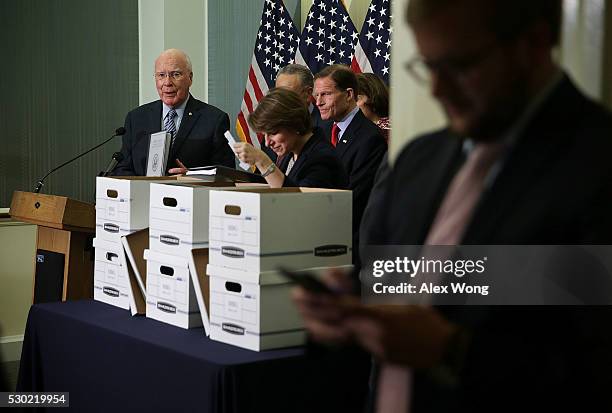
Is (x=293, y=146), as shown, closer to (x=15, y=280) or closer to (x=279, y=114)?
(x=279, y=114)

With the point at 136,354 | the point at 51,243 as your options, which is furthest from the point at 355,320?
the point at 51,243

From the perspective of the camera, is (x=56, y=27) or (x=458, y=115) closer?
(x=458, y=115)

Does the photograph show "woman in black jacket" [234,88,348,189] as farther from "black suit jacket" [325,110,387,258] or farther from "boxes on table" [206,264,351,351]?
A: "boxes on table" [206,264,351,351]

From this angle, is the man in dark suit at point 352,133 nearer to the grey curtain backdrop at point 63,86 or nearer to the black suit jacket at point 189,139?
the black suit jacket at point 189,139

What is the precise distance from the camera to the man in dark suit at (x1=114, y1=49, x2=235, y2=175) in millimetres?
4645

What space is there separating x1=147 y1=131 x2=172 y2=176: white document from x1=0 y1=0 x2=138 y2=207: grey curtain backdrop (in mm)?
2716

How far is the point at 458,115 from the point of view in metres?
1.08

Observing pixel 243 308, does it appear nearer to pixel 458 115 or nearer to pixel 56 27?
pixel 458 115

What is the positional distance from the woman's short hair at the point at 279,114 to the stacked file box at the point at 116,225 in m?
0.44

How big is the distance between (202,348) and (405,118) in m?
1.33

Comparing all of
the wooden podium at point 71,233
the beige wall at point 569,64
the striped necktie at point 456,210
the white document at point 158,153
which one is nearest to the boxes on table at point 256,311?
the beige wall at point 569,64

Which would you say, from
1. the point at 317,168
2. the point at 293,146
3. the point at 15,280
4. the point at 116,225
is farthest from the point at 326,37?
the point at 116,225

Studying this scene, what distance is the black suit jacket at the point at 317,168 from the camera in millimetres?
A: 3346

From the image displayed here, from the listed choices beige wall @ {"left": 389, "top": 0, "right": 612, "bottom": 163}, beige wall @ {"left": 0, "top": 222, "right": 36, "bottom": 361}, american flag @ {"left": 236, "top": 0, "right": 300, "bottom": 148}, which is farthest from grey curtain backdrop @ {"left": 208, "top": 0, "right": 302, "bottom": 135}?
beige wall @ {"left": 389, "top": 0, "right": 612, "bottom": 163}
